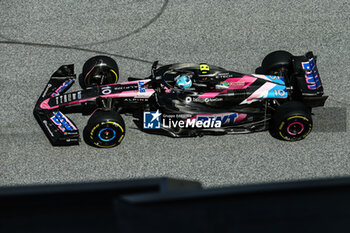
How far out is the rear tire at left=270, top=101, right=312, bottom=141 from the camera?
8.17 m

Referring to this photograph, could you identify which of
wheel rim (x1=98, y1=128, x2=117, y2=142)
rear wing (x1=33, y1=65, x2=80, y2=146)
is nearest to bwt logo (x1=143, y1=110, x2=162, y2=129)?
wheel rim (x1=98, y1=128, x2=117, y2=142)

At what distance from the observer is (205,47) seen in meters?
10.9

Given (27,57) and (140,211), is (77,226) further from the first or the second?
(27,57)

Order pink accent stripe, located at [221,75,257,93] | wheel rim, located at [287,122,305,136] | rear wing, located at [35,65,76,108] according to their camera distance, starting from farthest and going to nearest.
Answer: rear wing, located at [35,65,76,108] < pink accent stripe, located at [221,75,257,93] < wheel rim, located at [287,122,305,136]

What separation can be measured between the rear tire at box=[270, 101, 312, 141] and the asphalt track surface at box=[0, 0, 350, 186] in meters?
0.25

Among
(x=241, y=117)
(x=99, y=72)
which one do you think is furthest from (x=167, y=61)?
(x=241, y=117)

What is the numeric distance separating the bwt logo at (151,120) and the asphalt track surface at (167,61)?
0.36 m

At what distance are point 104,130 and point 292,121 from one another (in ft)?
10.7

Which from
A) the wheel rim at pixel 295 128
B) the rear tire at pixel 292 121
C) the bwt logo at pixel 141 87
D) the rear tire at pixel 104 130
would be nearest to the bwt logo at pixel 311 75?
the rear tire at pixel 292 121

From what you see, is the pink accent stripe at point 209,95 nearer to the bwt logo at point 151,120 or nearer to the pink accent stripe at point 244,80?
the pink accent stripe at point 244,80

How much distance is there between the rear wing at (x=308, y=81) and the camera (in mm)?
8430

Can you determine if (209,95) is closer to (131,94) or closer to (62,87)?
(131,94)

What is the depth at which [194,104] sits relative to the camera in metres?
8.42

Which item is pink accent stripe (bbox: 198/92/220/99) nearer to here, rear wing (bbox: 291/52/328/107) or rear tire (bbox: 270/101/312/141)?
rear tire (bbox: 270/101/312/141)
